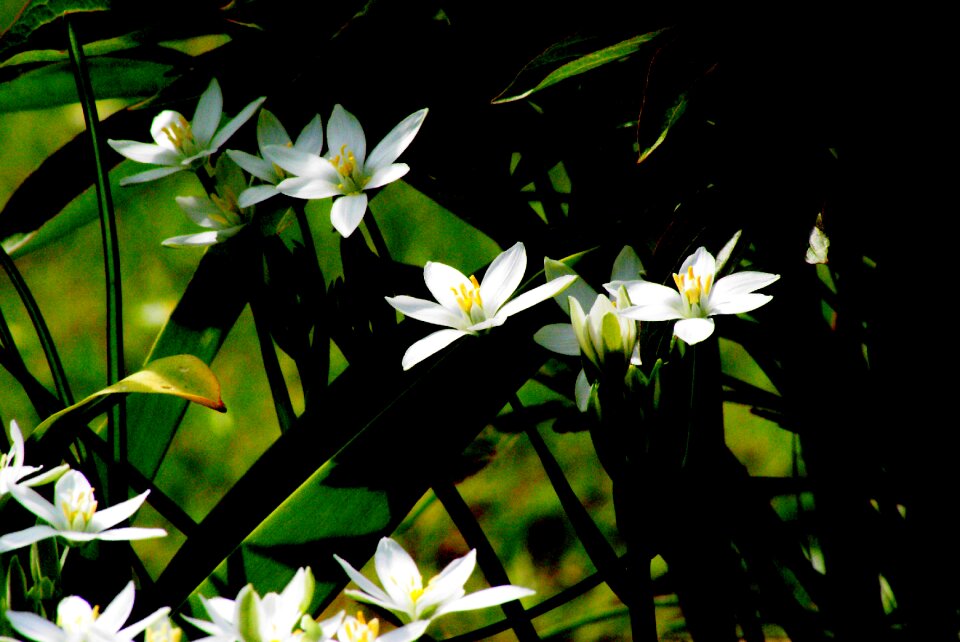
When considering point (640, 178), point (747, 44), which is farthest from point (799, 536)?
point (747, 44)

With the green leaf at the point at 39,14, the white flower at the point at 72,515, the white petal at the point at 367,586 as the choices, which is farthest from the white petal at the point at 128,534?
the green leaf at the point at 39,14

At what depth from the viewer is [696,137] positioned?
741 millimetres

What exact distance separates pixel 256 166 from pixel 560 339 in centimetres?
28

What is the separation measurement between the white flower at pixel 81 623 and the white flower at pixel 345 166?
0.29 meters

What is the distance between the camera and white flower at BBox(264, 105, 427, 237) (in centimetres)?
66

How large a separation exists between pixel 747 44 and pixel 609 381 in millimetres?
266

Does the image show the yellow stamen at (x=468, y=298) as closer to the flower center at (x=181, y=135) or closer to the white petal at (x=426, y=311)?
the white petal at (x=426, y=311)

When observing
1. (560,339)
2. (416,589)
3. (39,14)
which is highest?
(39,14)

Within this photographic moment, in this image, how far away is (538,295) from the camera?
1.97 feet

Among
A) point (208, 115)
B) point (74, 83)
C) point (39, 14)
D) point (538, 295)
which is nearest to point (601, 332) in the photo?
point (538, 295)

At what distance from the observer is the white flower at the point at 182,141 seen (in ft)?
2.44

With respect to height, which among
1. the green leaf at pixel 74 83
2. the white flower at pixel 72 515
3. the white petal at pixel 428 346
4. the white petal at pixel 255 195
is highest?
the green leaf at pixel 74 83

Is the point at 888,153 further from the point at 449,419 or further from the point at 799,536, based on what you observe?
the point at 799,536

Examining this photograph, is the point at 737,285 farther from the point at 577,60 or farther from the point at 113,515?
the point at 113,515
